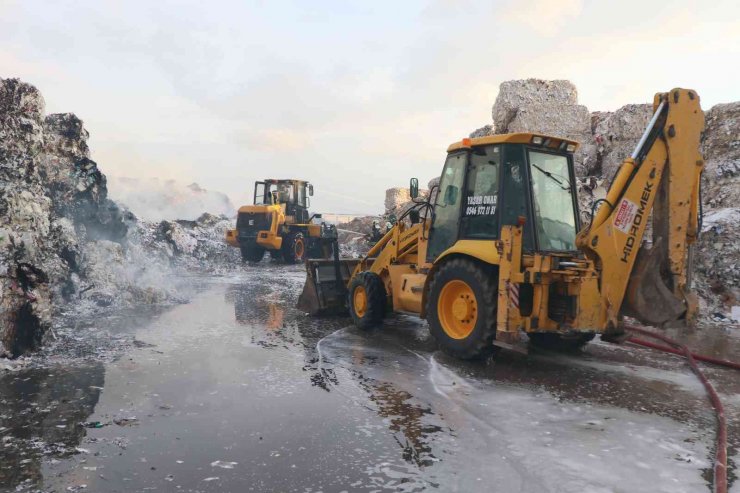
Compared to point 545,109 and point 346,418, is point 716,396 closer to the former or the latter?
point 346,418

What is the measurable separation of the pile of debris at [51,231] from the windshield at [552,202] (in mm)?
5536

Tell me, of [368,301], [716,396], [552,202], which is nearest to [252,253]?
[368,301]

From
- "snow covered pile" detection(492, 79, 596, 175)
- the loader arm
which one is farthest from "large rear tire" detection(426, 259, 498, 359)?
"snow covered pile" detection(492, 79, 596, 175)

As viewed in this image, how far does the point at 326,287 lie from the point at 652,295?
4926mm

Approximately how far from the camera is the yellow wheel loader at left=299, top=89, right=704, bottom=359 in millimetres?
5129

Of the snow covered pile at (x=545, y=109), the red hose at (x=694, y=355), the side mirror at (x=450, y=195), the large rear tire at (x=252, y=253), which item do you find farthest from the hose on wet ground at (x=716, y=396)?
the large rear tire at (x=252, y=253)

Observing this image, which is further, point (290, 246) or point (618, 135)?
point (290, 246)

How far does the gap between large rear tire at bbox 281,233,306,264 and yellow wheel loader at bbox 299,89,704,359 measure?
538 inches

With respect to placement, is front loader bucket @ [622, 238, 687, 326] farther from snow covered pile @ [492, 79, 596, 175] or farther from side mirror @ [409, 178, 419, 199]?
snow covered pile @ [492, 79, 596, 175]

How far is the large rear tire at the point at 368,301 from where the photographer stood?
7492mm

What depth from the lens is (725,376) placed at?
212 inches

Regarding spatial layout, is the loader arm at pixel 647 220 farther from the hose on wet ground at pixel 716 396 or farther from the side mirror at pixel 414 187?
the side mirror at pixel 414 187

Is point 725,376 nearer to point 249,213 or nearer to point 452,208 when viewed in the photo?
point 452,208

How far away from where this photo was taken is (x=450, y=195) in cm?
661
